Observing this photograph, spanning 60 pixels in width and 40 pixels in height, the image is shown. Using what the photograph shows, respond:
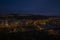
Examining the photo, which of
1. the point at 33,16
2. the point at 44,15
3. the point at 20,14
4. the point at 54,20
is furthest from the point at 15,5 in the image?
the point at 54,20

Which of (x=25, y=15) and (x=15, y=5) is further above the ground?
(x=15, y=5)

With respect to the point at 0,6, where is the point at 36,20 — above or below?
below

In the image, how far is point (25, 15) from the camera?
5.07 ft

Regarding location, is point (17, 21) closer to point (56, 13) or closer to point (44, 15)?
point (44, 15)

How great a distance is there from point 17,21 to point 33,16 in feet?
0.61

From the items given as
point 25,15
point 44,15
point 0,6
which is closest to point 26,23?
point 25,15

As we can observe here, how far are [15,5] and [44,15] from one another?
345 millimetres

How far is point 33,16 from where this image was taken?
1551 millimetres

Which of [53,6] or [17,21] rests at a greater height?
[53,6]

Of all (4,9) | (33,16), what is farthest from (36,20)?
(4,9)

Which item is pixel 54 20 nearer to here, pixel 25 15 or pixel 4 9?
pixel 25 15

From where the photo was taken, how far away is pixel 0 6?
4.98 ft

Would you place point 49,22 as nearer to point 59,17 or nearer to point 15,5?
point 59,17

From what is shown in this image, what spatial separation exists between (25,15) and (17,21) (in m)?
0.11
